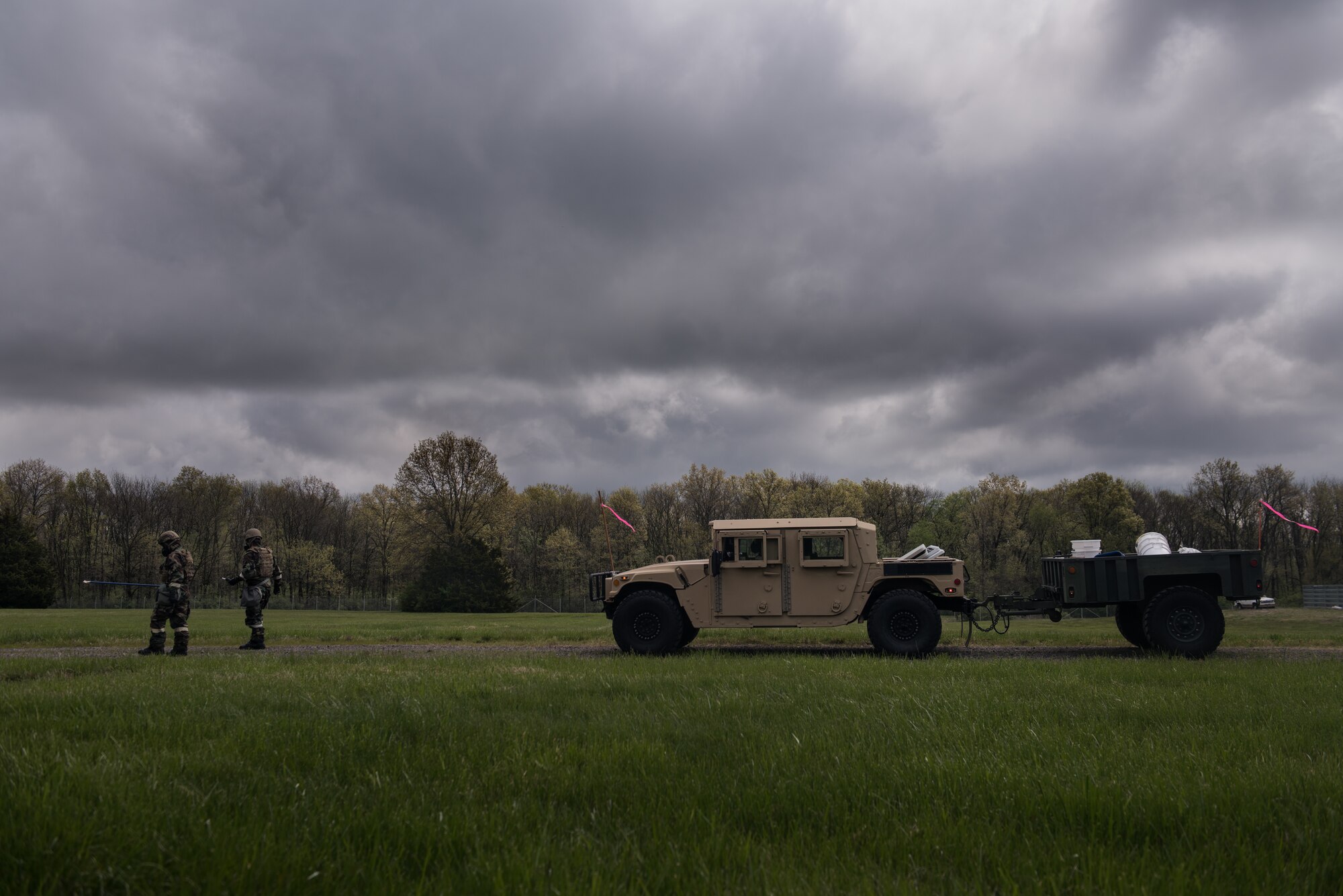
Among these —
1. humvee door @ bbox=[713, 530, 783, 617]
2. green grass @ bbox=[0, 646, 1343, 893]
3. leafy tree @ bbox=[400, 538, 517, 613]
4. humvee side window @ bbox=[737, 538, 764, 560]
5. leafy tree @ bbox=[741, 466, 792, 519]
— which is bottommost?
leafy tree @ bbox=[400, 538, 517, 613]

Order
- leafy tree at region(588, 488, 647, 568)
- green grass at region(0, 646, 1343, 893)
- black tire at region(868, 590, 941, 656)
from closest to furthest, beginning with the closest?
green grass at region(0, 646, 1343, 893) → black tire at region(868, 590, 941, 656) → leafy tree at region(588, 488, 647, 568)

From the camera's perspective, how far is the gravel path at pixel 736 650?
13391 millimetres

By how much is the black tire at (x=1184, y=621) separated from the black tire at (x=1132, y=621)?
3.54 ft

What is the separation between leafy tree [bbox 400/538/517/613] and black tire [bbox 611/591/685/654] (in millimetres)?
35413

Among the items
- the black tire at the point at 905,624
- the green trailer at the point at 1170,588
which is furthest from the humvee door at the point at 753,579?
the green trailer at the point at 1170,588

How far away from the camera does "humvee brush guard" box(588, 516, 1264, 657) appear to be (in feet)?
43.4

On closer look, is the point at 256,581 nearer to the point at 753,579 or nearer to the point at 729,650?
the point at 729,650

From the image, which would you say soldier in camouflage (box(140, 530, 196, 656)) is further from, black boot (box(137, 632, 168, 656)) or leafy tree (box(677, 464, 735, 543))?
leafy tree (box(677, 464, 735, 543))

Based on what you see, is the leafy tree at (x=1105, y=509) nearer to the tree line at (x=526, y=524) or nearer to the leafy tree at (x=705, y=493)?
the tree line at (x=526, y=524)

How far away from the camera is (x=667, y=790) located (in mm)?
3963

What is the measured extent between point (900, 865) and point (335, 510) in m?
81.3

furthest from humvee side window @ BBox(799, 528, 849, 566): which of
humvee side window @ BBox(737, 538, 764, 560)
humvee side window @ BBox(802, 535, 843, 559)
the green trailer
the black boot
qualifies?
the black boot

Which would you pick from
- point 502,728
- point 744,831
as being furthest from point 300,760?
point 744,831

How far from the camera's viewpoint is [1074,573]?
13555mm
